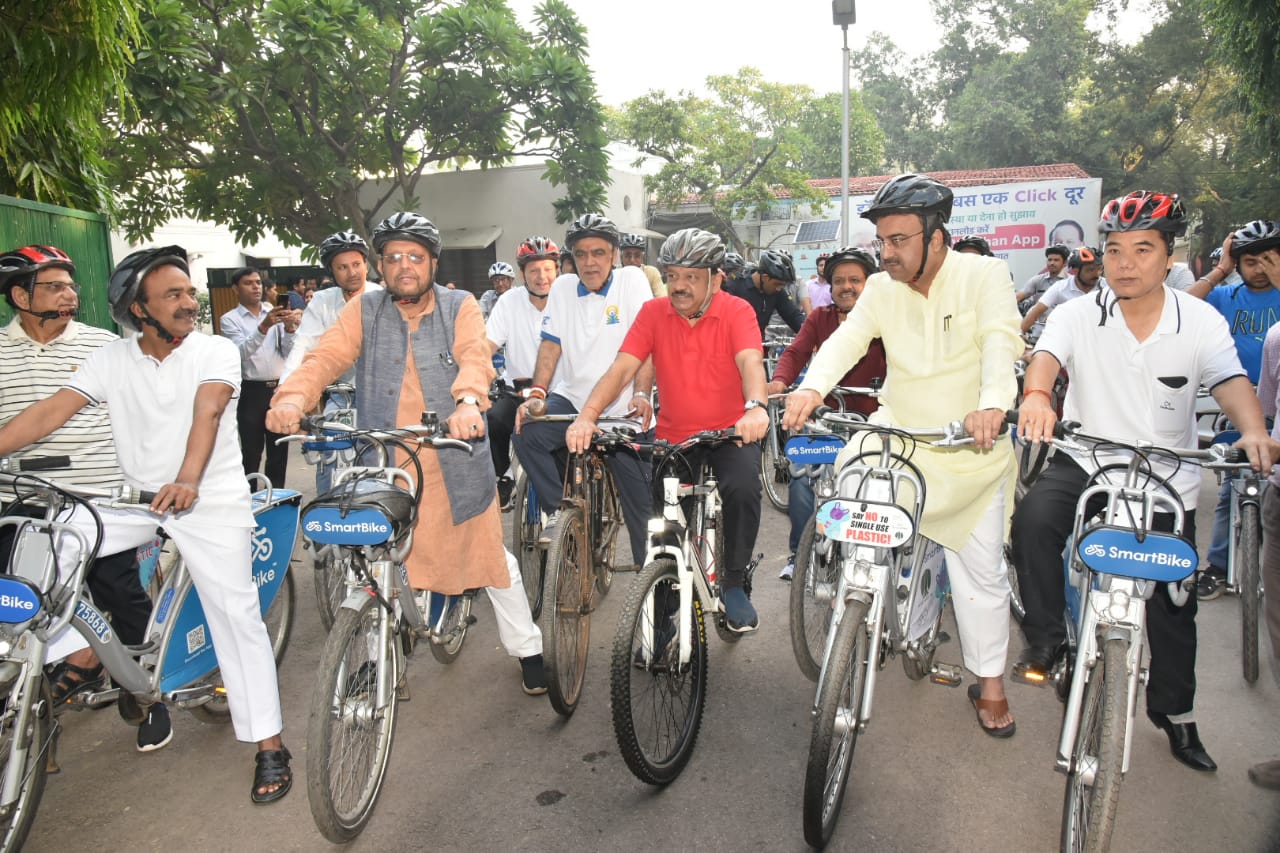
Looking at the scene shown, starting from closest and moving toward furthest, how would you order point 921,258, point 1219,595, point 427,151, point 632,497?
point 921,258 → point 632,497 → point 1219,595 → point 427,151

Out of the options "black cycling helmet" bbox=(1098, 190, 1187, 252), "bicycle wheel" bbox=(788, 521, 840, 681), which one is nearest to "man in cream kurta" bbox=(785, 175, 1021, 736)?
"black cycling helmet" bbox=(1098, 190, 1187, 252)

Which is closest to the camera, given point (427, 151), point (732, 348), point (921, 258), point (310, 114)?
point (921, 258)

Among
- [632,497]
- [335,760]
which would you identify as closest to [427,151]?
[632,497]

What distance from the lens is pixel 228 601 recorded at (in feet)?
11.0

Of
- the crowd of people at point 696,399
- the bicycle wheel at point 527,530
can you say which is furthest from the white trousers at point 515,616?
the bicycle wheel at point 527,530

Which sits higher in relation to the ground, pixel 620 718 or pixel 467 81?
pixel 467 81

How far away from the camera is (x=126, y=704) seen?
3.64 metres

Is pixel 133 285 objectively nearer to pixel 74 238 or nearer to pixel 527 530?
pixel 527 530

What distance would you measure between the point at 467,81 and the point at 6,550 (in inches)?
634

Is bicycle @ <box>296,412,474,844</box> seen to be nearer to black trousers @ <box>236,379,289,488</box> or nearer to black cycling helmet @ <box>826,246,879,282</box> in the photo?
black cycling helmet @ <box>826,246,879,282</box>

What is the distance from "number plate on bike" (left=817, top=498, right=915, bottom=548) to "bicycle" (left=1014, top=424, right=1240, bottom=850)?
531 millimetres

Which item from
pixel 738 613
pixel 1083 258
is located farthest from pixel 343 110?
pixel 738 613

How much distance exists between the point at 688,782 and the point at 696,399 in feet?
5.53

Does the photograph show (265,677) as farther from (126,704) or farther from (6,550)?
(6,550)
